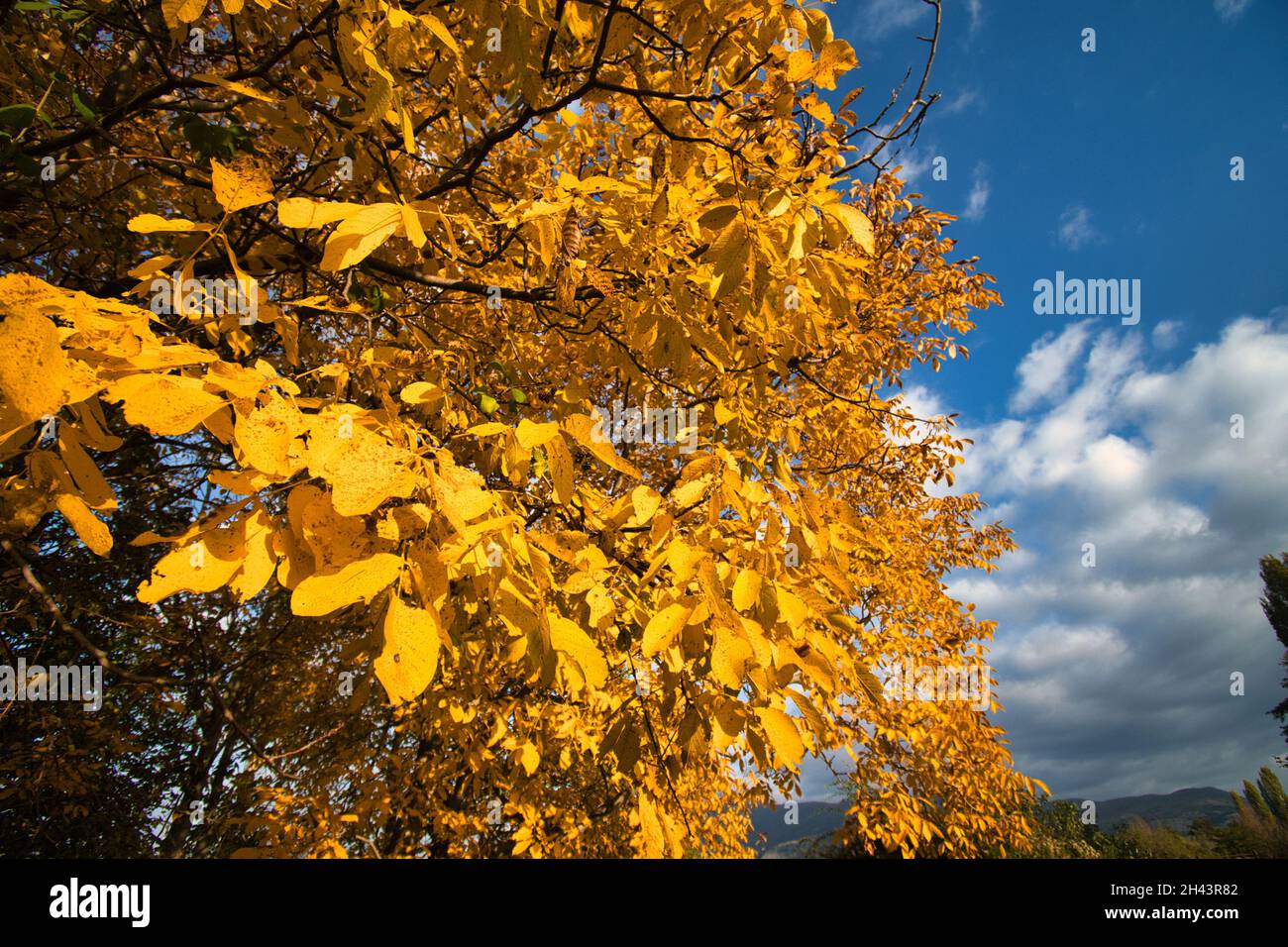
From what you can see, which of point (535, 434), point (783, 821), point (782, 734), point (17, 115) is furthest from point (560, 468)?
point (783, 821)

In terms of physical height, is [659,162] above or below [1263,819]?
above

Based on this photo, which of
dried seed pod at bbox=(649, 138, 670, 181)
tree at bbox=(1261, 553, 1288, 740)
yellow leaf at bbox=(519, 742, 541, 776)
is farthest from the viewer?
tree at bbox=(1261, 553, 1288, 740)

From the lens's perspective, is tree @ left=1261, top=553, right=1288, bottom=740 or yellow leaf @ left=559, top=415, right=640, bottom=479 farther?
tree @ left=1261, top=553, right=1288, bottom=740

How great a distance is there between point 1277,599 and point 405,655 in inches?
2020

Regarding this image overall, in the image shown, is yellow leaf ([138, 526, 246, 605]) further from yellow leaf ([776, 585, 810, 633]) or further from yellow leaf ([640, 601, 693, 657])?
yellow leaf ([776, 585, 810, 633])

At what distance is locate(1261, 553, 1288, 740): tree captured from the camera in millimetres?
34250

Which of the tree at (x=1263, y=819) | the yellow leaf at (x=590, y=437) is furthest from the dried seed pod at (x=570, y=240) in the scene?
the tree at (x=1263, y=819)

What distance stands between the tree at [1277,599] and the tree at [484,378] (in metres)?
43.4

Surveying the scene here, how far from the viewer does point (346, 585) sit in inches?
36.4

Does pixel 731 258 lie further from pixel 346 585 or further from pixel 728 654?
pixel 346 585

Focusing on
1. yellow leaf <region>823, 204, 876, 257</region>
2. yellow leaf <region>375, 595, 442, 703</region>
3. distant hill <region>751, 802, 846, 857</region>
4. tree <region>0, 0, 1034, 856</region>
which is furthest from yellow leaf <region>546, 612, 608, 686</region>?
distant hill <region>751, 802, 846, 857</region>

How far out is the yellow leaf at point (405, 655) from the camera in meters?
0.90
